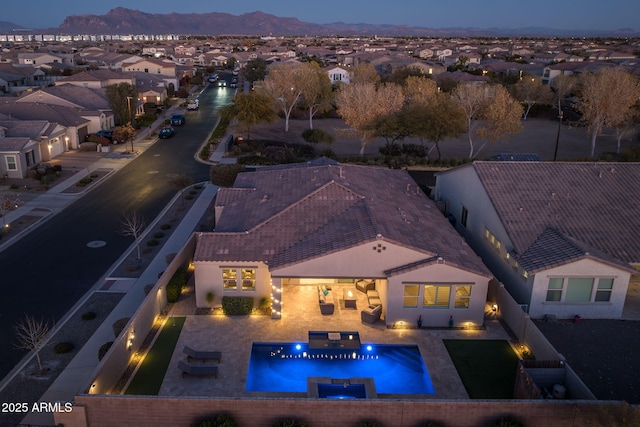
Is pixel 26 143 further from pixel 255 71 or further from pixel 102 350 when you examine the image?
pixel 255 71

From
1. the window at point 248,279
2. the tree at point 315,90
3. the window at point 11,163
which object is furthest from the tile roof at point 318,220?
the tree at point 315,90

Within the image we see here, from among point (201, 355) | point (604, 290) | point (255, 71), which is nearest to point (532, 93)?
point (255, 71)

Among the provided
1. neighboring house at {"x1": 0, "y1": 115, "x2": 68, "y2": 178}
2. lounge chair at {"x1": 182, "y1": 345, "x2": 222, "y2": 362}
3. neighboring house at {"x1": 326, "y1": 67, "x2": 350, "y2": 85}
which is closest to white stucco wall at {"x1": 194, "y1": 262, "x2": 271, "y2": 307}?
lounge chair at {"x1": 182, "y1": 345, "x2": 222, "y2": 362}

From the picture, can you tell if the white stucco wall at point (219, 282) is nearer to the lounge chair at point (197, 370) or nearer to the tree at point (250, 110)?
the lounge chair at point (197, 370)

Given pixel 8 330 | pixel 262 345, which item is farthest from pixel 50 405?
pixel 262 345

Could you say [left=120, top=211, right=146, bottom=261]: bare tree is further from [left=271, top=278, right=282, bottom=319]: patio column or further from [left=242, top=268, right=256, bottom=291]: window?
[left=271, top=278, right=282, bottom=319]: patio column
